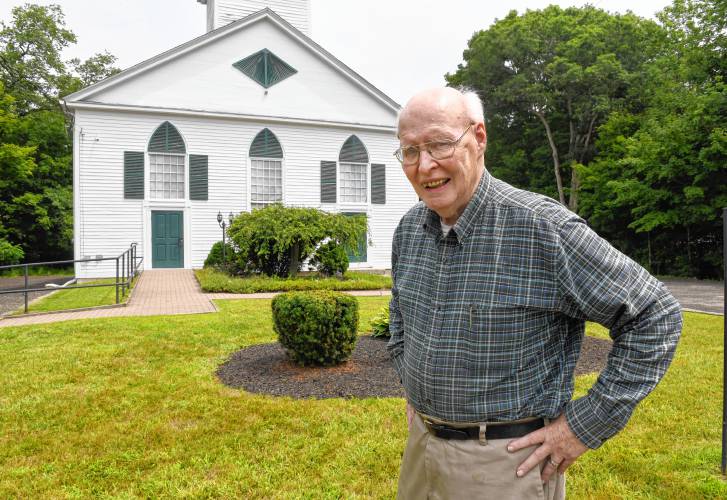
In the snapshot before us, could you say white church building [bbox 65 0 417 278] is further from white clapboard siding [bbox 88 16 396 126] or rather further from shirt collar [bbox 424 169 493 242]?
shirt collar [bbox 424 169 493 242]

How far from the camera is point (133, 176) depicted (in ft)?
59.9

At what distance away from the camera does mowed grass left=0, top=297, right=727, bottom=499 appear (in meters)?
3.37

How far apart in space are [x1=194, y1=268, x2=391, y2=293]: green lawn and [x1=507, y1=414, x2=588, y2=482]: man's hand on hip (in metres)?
11.3

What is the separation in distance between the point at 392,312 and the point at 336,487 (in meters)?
1.64

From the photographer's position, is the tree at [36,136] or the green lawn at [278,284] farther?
the tree at [36,136]

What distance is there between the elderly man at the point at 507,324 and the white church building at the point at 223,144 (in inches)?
687

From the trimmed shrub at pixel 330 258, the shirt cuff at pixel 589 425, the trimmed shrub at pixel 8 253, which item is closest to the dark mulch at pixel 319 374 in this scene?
the shirt cuff at pixel 589 425

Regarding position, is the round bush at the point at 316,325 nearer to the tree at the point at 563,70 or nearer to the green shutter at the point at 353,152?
the green shutter at the point at 353,152

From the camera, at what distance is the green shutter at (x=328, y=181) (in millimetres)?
21062

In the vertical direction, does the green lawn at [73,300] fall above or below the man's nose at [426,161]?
below

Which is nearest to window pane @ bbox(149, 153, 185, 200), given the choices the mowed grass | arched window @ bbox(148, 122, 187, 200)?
arched window @ bbox(148, 122, 187, 200)

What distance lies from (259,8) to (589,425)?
25.0 metres

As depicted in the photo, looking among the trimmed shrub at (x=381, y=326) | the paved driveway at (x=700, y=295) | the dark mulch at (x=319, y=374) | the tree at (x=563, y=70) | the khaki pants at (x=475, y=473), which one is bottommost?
the dark mulch at (x=319, y=374)

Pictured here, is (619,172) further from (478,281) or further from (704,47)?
(478,281)
